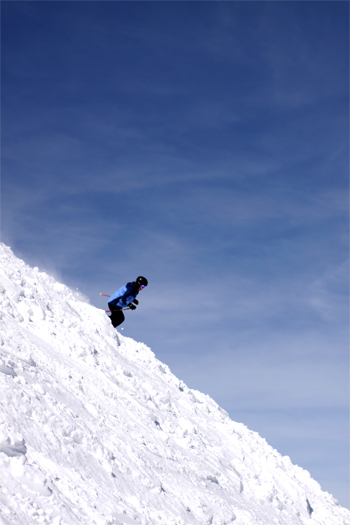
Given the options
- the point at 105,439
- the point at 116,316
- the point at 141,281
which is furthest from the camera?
the point at 116,316

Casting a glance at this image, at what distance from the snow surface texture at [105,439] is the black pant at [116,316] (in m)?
1.29

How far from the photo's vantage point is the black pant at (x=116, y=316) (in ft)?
56.2

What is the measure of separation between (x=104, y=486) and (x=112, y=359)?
8996mm

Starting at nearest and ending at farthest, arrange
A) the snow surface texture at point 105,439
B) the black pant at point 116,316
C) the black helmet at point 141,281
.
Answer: the snow surface texture at point 105,439 → the black helmet at point 141,281 → the black pant at point 116,316

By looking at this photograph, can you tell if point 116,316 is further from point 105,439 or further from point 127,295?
point 105,439

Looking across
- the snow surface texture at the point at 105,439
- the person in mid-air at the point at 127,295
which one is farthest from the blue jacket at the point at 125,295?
the snow surface texture at the point at 105,439

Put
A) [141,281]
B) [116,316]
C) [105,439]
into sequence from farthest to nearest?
[116,316] → [141,281] → [105,439]

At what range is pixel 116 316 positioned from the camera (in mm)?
17453

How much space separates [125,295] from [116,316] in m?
1.25

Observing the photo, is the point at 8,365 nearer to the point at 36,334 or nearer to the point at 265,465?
the point at 36,334

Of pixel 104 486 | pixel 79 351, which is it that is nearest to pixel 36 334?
pixel 79 351

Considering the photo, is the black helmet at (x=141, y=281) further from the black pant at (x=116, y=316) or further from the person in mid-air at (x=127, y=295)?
the black pant at (x=116, y=316)

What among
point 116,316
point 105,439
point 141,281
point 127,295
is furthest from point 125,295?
point 105,439

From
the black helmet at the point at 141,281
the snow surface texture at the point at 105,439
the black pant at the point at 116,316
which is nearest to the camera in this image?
the snow surface texture at the point at 105,439
